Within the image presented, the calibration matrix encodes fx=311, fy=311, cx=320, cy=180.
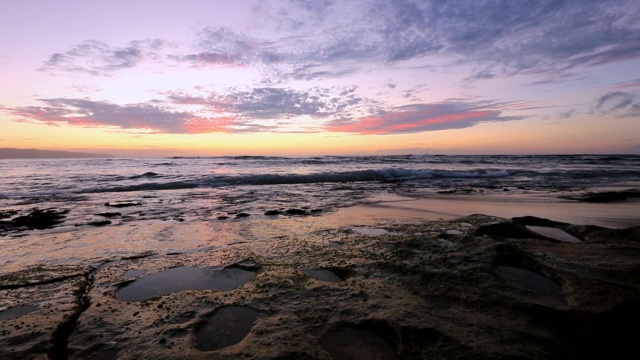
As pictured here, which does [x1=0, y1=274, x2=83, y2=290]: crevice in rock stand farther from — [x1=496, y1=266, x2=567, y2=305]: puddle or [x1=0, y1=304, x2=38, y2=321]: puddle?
[x1=496, y1=266, x2=567, y2=305]: puddle

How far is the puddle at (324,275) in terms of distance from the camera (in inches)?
145

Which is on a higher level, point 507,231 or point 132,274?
point 507,231

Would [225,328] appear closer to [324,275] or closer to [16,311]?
[324,275]

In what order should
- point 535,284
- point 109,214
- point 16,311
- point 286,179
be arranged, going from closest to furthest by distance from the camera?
point 16,311
point 535,284
point 109,214
point 286,179

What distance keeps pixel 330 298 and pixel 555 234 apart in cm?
493

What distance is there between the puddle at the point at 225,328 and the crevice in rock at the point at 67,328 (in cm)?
95

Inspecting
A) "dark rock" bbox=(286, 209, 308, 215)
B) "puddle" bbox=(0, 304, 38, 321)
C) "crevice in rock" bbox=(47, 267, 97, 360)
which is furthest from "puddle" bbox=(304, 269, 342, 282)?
"dark rock" bbox=(286, 209, 308, 215)

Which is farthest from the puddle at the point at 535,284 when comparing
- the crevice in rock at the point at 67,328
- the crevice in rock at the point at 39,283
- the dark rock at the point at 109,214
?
the dark rock at the point at 109,214

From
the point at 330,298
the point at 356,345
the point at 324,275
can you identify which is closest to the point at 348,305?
the point at 330,298

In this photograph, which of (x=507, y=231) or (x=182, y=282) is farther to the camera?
(x=507, y=231)

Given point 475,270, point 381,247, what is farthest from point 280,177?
point 475,270

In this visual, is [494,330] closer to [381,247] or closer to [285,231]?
[381,247]

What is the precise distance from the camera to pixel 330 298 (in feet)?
9.95

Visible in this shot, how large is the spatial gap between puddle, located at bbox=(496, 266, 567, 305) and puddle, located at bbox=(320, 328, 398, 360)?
1.66 m
